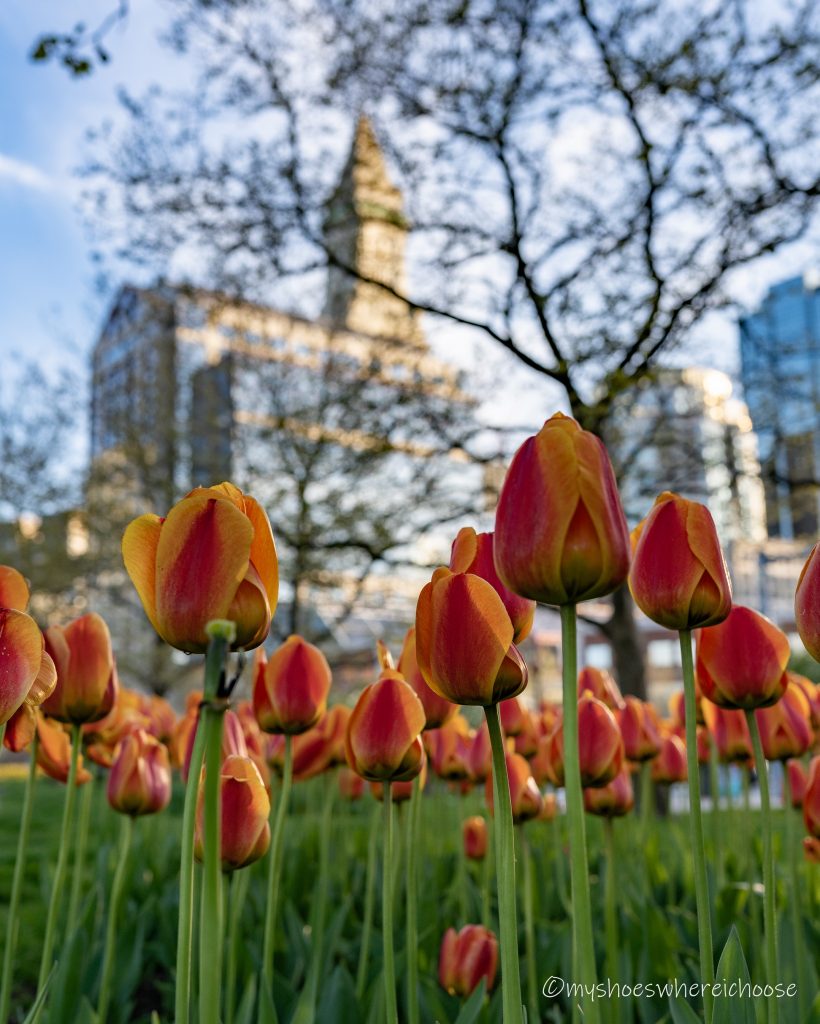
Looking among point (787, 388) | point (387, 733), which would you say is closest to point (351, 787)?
point (387, 733)

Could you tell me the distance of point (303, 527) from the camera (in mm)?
11094

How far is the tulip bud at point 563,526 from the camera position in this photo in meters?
0.77

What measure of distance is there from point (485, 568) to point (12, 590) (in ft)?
1.70

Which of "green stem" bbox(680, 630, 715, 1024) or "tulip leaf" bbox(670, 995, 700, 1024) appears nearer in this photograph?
"green stem" bbox(680, 630, 715, 1024)

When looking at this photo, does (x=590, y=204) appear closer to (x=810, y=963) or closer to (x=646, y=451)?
(x=646, y=451)

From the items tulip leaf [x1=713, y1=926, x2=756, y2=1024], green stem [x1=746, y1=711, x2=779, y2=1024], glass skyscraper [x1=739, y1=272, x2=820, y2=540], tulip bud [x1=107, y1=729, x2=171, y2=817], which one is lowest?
tulip leaf [x1=713, y1=926, x2=756, y2=1024]

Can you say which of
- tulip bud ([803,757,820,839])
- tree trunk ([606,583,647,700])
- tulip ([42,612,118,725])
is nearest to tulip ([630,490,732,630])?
tulip bud ([803,757,820,839])

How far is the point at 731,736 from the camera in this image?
7.42 feet

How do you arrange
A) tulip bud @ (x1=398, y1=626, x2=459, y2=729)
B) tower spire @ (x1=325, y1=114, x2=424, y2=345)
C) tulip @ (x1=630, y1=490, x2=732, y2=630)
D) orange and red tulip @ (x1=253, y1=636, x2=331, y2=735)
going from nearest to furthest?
tulip @ (x1=630, y1=490, x2=732, y2=630), tulip bud @ (x1=398, y1=626, x2=459, y2=729), orange and red tulip @ (x1=253, y1=636, x2=331, y2=735), tower spire @ (x1=325, y1=114, x2=424, y2=345)

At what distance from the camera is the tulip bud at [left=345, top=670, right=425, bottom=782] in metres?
1.17

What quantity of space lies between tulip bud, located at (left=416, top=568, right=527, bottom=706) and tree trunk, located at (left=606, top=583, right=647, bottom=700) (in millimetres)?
6337

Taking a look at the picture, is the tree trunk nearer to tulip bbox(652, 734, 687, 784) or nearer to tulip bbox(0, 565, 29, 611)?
tulip bbox(652, 734, 687, 784)

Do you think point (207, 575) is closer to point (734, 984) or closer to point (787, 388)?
point (734, 984)

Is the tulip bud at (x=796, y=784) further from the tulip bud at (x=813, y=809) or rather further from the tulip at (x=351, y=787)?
the tulip at (x=351, y=787)
